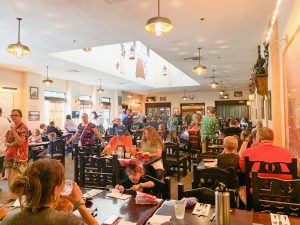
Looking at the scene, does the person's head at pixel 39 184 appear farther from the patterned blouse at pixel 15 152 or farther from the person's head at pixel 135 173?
the patterned blouse at pixel 15 152

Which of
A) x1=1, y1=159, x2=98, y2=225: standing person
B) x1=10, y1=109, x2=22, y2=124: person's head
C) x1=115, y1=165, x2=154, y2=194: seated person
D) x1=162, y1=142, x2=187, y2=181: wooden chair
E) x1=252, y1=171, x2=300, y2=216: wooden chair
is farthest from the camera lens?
x1=162, y1=142, x2=187, y2=181: wooden chair

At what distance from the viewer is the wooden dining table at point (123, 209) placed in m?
1.76

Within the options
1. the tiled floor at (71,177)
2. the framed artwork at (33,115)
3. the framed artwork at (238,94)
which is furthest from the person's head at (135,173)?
the framed artwork at (238,94)

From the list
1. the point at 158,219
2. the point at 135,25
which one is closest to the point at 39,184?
the point at 158,219

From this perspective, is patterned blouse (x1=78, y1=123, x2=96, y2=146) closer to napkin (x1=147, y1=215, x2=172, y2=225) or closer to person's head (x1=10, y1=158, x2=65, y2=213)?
napkin (x1=147, y1=215, x2=172, y2=225)

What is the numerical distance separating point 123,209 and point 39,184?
92 cm

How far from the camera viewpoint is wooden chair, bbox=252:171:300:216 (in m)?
1.92

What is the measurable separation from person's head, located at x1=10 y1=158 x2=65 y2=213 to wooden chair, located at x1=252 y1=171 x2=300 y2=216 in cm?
155

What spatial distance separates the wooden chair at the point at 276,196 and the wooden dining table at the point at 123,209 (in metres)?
0.80

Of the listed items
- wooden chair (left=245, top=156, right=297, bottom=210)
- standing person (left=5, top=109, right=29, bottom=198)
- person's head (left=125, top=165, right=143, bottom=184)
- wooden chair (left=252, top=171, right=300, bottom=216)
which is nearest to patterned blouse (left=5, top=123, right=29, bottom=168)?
standing person (left=5, top=109, right=29, bottom=198)

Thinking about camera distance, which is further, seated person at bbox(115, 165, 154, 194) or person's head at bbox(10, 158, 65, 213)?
seated person at bbox(115, 165, 154, 194)

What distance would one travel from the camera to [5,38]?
17.4 feet

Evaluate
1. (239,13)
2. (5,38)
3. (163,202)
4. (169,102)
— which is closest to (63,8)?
(5,38)

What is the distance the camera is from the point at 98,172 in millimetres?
3143
